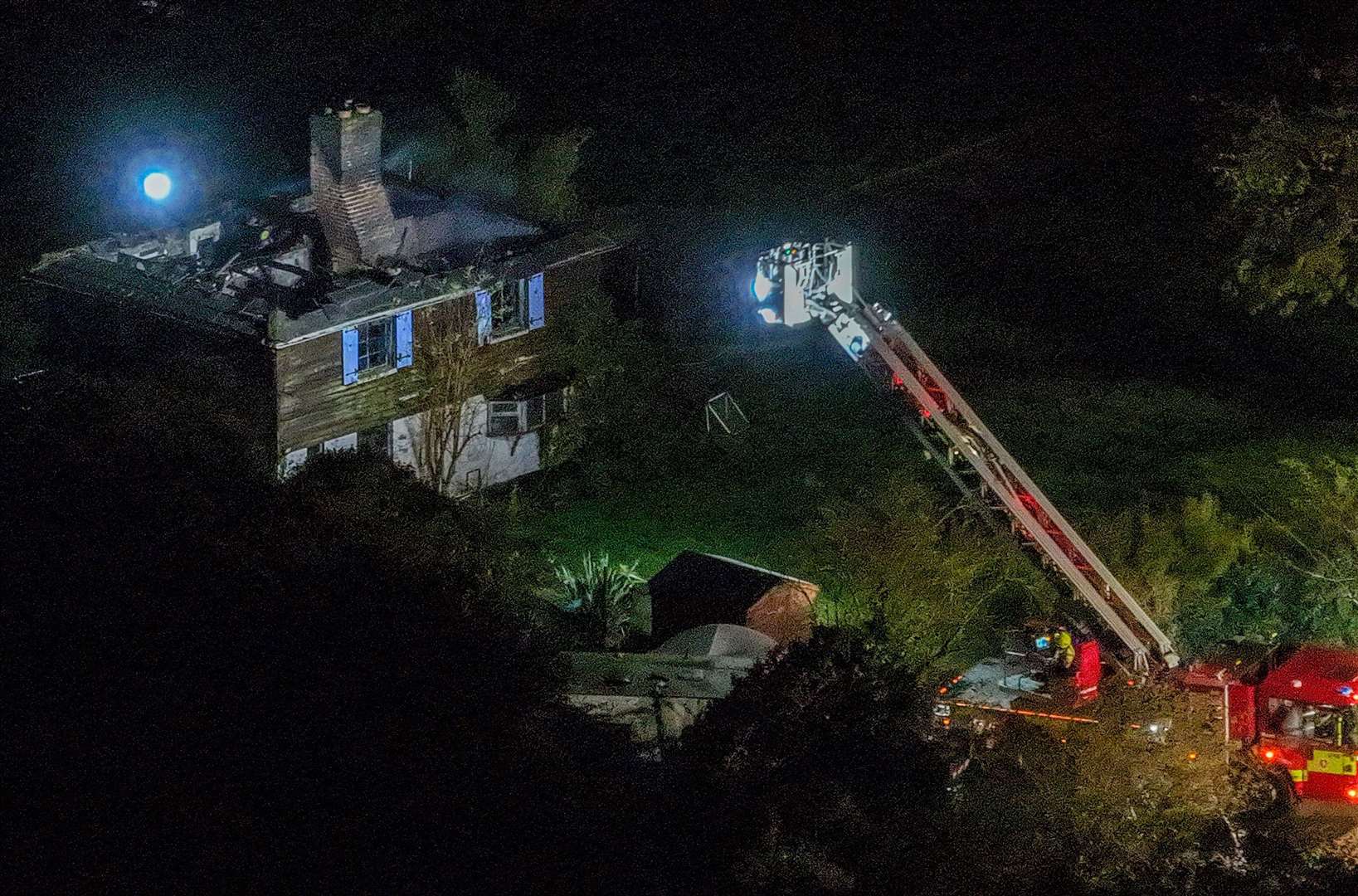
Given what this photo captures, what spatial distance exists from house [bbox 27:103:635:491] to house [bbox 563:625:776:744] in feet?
21.1

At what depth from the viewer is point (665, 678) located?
23.8 m

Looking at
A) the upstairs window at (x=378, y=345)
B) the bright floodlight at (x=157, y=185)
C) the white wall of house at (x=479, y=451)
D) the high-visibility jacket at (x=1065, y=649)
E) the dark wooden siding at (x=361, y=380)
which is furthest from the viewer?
the bright floodlight at (x=157, y=185)

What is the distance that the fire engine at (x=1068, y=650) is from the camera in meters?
20.4

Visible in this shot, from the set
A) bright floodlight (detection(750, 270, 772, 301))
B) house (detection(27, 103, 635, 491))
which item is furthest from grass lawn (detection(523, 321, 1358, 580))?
bright floodlight (detection(750, 270, 772, 301))

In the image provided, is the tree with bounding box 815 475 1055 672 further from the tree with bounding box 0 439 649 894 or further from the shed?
the tree with bounding box 0 439 649 894

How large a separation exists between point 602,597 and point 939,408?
7301mm

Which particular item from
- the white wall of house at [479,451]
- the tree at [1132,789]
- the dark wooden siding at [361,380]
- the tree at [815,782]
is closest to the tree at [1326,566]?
the tree at [1132,789]

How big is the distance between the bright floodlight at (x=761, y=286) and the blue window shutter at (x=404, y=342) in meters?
11.2

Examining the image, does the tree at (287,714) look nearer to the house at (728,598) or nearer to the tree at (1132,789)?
the house at (728,598)

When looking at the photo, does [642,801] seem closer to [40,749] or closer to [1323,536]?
[40,749]

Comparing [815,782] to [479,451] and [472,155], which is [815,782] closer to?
[479,451]

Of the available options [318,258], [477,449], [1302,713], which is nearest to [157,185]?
[318,258]

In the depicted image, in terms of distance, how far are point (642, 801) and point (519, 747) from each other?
1.33 metres

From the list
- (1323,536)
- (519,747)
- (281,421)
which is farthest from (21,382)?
(1323,536)
